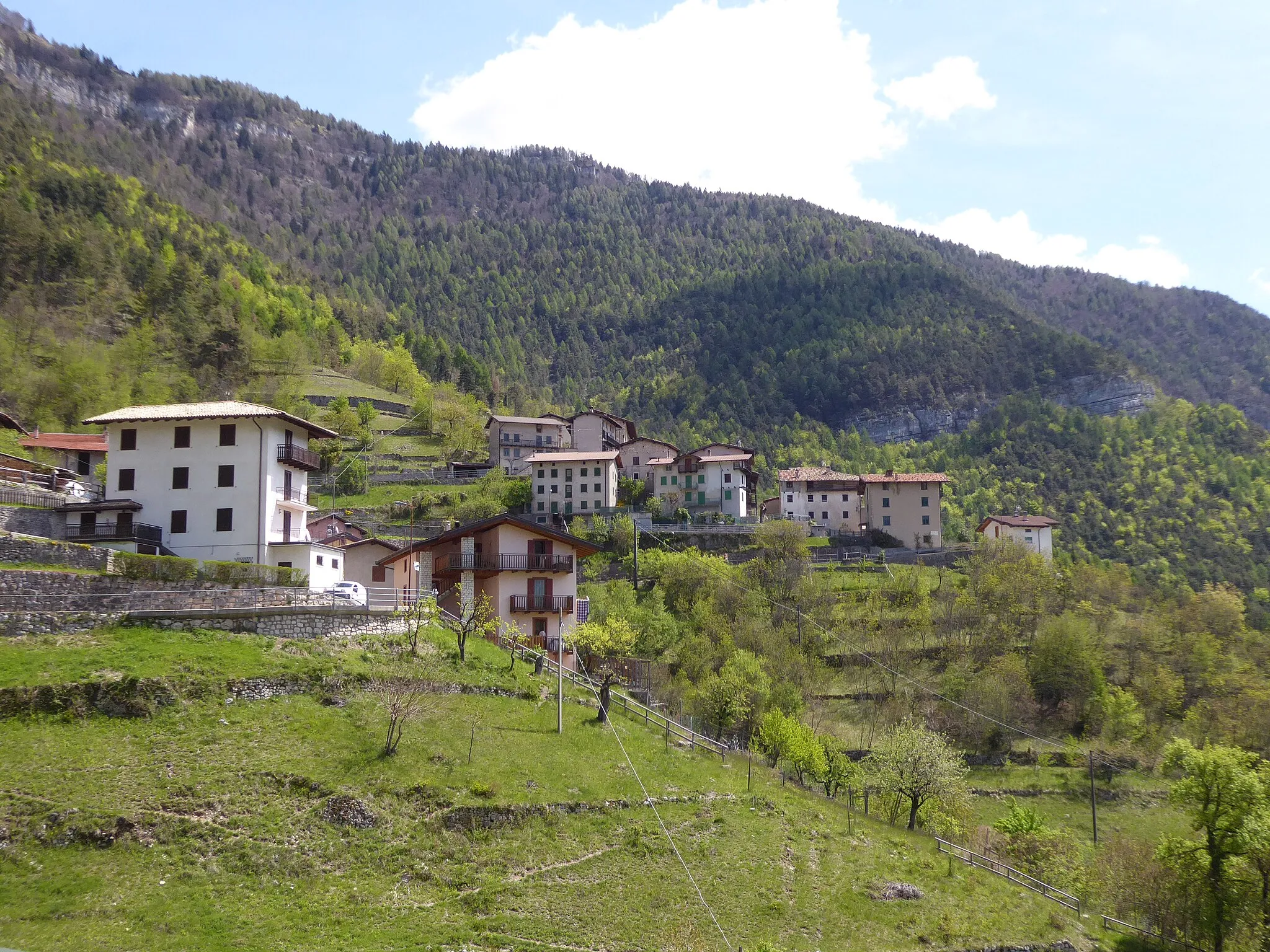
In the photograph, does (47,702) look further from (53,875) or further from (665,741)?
(665,741)

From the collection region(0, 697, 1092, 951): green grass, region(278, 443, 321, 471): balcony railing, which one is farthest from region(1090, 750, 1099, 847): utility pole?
region(278, 443, 321, 471): balcony railing

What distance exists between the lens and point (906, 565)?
94125mm

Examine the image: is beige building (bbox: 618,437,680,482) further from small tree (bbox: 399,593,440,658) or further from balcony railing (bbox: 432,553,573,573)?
small tree (bbox: 399,593,440,658)

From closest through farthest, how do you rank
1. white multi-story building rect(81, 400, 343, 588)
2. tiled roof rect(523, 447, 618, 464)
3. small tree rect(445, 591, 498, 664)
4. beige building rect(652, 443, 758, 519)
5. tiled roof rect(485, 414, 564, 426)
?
small tree rect(445, 591, 498, 664)
white multi-story building rect(81, 400, 343, 588)
tiled roof rect(523, 447, 618, 464)
beige building rect(652, 443, 758, 519)
tiled roof rect(485, 414, 564, 426)

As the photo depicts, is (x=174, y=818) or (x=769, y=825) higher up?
(x=174, y=818)

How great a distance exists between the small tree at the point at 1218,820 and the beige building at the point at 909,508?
64.4 m

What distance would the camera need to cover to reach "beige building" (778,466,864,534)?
360 feet

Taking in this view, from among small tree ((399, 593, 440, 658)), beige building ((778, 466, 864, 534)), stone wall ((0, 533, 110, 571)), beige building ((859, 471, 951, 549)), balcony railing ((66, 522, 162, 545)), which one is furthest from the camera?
beige building ((778, 466, 864, 534))

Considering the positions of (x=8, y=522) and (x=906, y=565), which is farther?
(x=906, y=565)

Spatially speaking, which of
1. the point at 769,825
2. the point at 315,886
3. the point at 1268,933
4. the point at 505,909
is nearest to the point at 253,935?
the point at 315,886

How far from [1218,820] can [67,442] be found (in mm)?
75117

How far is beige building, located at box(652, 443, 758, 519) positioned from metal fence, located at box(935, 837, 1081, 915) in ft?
229

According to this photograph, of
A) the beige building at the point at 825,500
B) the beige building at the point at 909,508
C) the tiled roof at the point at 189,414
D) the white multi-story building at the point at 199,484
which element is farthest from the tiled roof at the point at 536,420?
the white multi-story building at the point at 199,484

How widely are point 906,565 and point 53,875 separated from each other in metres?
80.0
